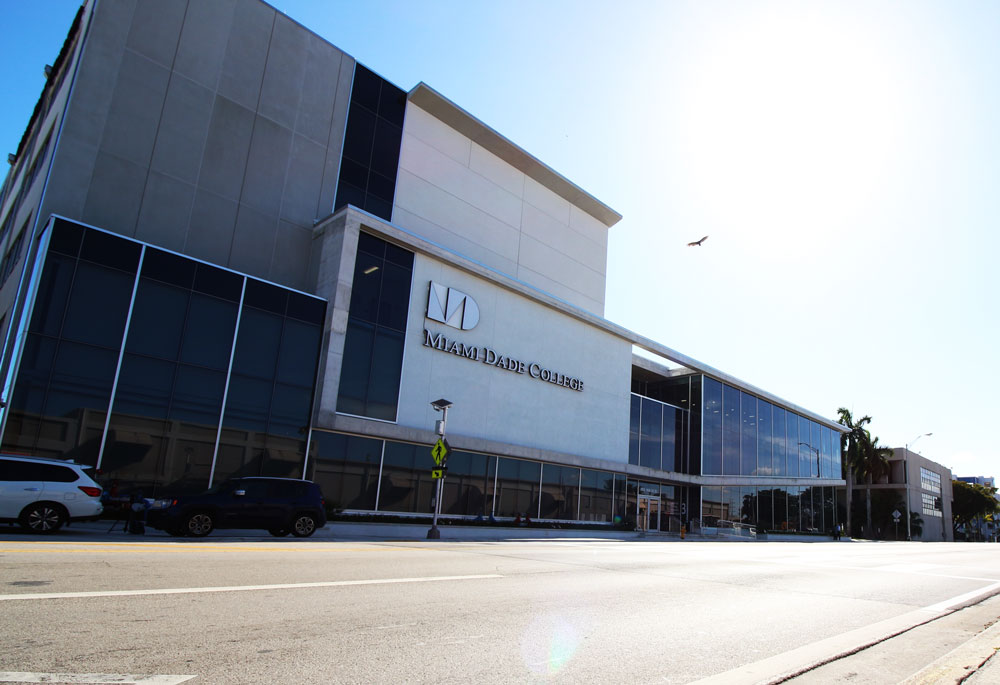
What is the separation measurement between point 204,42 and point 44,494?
1926cm

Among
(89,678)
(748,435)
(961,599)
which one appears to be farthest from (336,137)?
(748,435)

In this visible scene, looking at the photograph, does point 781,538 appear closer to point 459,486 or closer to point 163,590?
point 459,486

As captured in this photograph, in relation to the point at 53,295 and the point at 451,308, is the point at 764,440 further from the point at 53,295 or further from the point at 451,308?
the point at 53,295

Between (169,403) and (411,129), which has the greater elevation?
(411,129)

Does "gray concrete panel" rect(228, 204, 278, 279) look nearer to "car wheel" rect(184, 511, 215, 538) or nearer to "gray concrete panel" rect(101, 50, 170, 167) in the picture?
"gray concrete panel" rect(101, 50, 170, 167)

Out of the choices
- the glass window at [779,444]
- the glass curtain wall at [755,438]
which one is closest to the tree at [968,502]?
the glass curtain wall at [755,438]

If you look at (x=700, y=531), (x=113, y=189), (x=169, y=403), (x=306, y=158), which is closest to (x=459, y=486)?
(x=169, y=403)

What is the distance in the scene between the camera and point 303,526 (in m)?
17.4

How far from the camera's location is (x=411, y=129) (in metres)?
31.9

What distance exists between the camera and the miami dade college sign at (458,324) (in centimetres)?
2841

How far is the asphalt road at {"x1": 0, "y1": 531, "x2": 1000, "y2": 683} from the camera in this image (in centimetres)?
440

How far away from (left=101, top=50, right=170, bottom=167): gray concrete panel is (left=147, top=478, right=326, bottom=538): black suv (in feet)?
46.3

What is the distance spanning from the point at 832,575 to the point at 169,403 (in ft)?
63.5

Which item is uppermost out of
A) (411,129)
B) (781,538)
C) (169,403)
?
(411,129)
